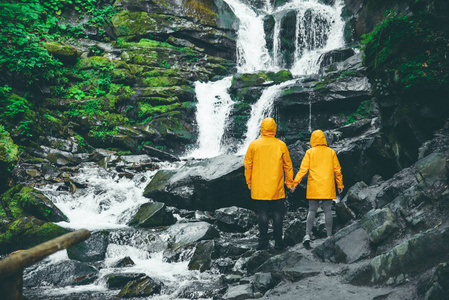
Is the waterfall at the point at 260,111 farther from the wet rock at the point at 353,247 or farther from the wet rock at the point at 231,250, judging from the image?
the wet rock at the point at 353,247

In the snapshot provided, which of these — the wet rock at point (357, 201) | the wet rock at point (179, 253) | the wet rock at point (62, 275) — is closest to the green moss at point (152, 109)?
the wet rock at point (179, 253)

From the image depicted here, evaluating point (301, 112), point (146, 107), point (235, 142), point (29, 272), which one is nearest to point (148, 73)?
point (146, 107)

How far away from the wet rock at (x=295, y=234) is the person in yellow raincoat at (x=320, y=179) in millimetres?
437

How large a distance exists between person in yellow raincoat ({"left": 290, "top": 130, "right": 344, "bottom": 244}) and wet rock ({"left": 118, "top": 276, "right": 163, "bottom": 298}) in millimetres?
2641

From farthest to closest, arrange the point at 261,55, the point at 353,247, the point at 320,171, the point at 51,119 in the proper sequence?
the point at 261,55 → the point at 51,119 → the point at 320,171 → the point at 353,247

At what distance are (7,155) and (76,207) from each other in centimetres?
242

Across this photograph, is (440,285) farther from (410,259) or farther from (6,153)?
(6,153)

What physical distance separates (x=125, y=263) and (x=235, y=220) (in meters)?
2.86

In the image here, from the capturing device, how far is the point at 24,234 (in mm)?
6707

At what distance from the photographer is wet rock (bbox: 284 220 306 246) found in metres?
5.76

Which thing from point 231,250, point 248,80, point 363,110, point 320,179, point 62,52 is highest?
point 62,52

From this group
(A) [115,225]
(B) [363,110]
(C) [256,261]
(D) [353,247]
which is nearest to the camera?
(D) [353,247]

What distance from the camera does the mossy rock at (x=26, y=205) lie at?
7387mm

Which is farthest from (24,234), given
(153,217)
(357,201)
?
(357,201)
